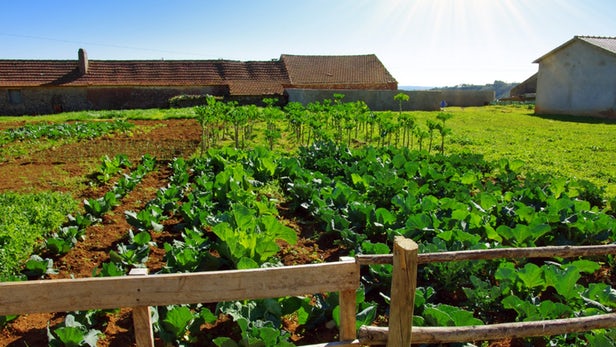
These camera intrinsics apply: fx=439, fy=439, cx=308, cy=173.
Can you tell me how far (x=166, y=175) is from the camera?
8.74m

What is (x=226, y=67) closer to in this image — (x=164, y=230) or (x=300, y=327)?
(x=164, y=230)

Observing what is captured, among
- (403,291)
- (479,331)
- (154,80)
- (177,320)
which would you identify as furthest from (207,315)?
(154,80)

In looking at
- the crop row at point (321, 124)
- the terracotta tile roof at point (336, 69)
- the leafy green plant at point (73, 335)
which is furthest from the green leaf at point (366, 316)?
the terracotta tile roof at point (336, 69)

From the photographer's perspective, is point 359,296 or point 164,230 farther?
point 164,230

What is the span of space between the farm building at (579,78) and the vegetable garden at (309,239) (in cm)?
1606

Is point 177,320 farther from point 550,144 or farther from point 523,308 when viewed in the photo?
point 550,144

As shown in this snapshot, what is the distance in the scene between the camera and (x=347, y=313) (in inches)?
99.4

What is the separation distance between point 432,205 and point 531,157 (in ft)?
23.9

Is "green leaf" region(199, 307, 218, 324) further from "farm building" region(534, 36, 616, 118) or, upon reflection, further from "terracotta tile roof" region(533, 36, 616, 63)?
"terracotta tile roof" region(533, 36, 616, 63)

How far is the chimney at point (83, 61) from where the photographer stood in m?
30.6

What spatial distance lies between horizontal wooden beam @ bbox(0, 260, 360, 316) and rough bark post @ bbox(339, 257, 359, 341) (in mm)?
122

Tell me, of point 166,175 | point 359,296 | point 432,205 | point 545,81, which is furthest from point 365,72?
point 359,296

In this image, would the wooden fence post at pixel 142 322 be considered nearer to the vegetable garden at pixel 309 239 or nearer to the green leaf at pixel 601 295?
the vegetable garden at pixel 309 239

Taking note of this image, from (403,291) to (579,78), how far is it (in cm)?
2482
